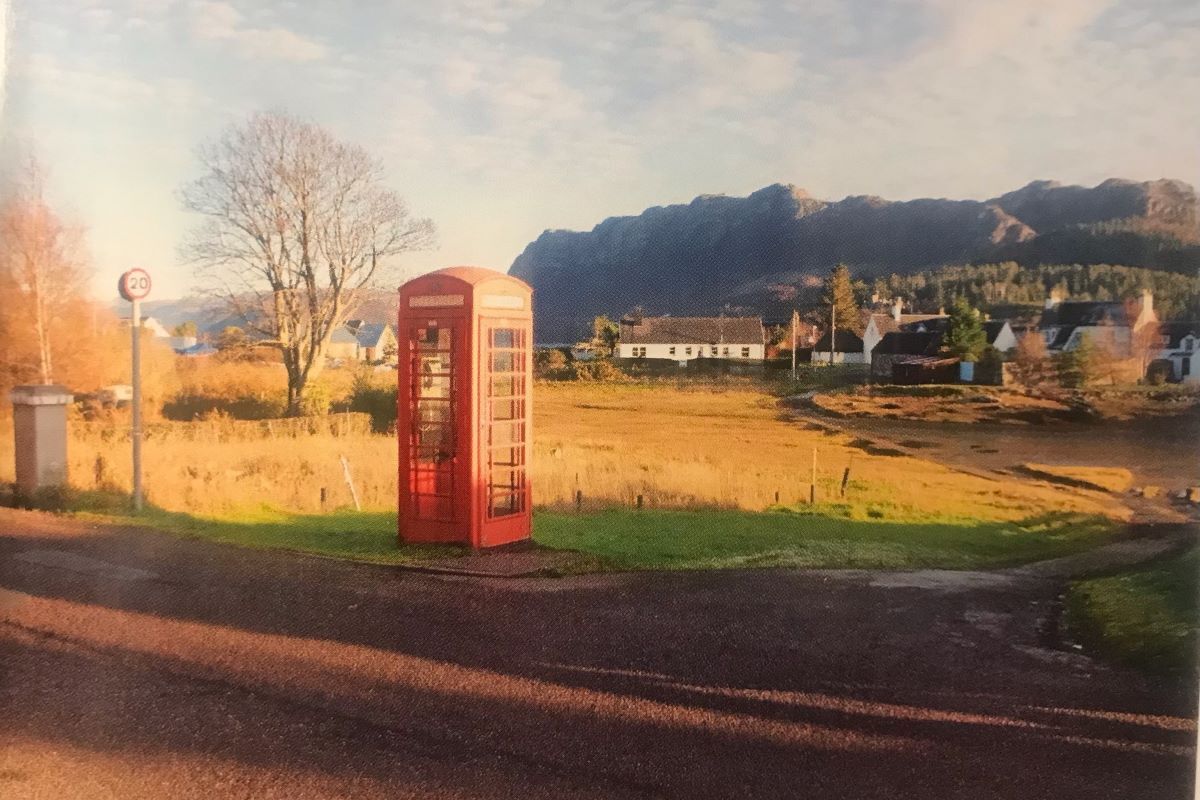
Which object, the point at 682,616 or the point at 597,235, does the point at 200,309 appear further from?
the point at 682,616

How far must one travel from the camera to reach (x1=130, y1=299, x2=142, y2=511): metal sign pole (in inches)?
170

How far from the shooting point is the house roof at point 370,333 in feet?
14.2

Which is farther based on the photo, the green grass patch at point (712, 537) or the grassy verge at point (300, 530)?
the grassy verge at point (300, 530)

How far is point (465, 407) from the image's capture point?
4.10m

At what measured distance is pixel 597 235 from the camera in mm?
4008

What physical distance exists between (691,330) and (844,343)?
2.13ft

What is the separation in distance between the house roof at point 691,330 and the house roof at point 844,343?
0.25 metres

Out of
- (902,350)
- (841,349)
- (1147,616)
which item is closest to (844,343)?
(841,349)

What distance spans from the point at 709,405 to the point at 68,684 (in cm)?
276

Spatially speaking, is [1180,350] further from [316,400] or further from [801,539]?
[316,400]

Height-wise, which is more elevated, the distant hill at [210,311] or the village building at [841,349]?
the distant hill at [210,311]

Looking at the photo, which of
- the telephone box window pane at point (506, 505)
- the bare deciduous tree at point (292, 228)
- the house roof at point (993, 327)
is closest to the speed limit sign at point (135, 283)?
the bare deciduous tree at point (292, 228)

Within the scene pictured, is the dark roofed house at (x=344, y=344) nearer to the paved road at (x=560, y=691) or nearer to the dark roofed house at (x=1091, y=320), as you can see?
the paved road at (x=560, y=691)

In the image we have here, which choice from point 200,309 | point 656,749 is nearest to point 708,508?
point 656,749
